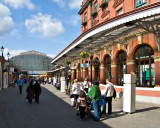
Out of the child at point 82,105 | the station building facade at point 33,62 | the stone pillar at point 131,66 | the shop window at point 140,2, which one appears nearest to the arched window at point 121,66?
the stone pillar at point 131,66

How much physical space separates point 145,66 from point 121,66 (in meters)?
3.21

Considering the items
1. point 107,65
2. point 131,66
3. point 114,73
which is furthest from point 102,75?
point 131,66

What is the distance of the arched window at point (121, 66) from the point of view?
15922mm

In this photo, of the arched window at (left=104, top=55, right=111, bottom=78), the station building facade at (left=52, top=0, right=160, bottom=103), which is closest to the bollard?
the station building facade at (left=52, top=0, right=160, bottom=103)

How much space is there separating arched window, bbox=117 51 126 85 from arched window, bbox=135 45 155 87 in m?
1.80

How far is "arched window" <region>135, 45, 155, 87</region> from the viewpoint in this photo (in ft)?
42.4

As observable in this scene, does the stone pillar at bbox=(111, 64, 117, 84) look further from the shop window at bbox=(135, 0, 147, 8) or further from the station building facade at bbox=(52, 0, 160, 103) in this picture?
the shop window at bbox=(135, 0, 147, 8)

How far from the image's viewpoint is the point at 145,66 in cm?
1345

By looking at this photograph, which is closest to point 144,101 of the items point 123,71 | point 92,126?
point 123,71

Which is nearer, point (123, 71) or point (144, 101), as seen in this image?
point (144, 101)

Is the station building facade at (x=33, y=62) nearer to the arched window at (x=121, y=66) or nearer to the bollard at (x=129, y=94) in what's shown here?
the arched window at (x=121, y=66)

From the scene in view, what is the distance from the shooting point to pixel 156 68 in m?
12.2

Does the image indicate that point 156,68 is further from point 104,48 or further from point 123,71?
point 104,48

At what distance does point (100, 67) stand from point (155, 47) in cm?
850
